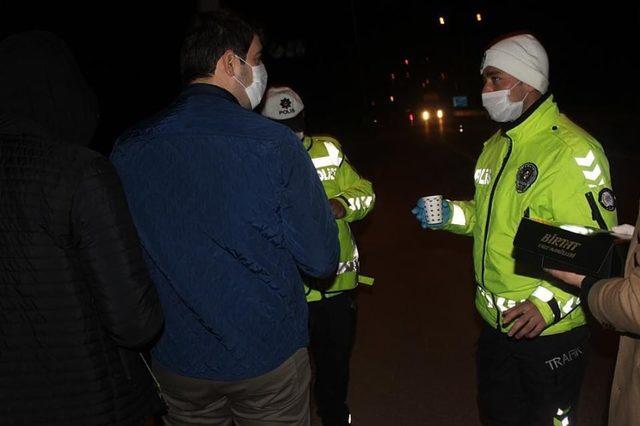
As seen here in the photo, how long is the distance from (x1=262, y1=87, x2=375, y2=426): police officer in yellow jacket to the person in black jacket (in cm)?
160

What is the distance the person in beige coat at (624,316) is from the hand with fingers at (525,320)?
0.46m

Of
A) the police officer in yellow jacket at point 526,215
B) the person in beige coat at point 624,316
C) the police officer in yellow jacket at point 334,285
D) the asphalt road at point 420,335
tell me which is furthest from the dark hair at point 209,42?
the asphalt road at point 420,335

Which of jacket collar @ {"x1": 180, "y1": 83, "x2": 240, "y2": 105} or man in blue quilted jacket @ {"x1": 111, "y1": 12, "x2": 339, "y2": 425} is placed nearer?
man in blue quilted jacket @ {"x1": 111, "y1": 12, "x2": 339, "y2": 425}

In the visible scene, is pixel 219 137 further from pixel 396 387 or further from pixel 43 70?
pixel 396 387

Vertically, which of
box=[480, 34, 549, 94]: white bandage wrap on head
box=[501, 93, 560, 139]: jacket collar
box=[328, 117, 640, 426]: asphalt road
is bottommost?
box=[328, 117, 640, 426]: asphalt road

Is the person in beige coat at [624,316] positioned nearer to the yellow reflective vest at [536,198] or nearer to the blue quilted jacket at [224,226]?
the yellow reflective vest at [536,198]

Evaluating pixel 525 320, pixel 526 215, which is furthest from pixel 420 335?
pixel 526 215

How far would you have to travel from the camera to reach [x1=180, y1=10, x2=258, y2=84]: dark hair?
2283mm

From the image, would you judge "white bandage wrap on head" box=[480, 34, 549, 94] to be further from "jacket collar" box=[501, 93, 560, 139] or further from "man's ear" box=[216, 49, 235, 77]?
"man's ear" box=[216, 49, 235, 77]

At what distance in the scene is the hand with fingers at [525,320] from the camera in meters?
2.83

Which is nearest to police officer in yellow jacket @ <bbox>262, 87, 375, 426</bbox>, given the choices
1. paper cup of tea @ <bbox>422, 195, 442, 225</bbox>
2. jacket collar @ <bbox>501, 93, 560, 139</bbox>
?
paper cup of tea @ <bbox>422, 195, 442, 225</bbox>

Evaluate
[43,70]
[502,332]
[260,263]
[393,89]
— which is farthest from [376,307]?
[393,89]

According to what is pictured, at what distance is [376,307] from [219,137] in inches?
192

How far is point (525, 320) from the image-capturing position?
9.32 feet
